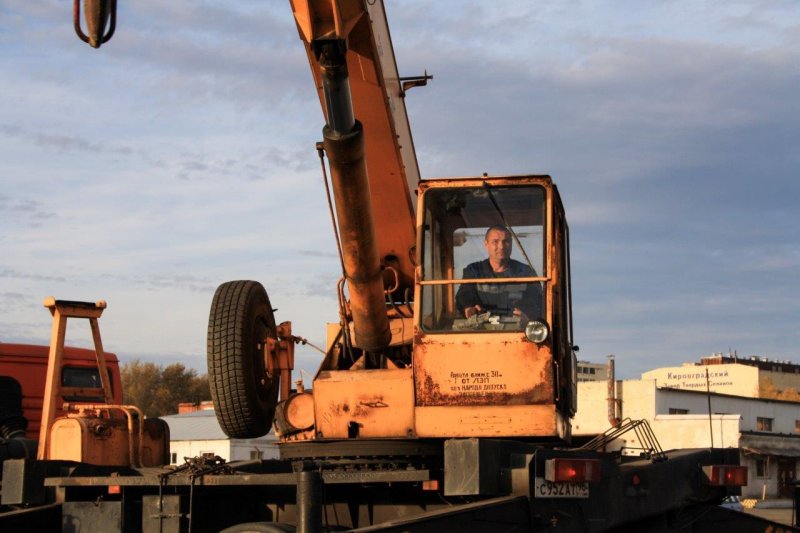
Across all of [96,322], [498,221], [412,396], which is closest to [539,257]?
[498,221]

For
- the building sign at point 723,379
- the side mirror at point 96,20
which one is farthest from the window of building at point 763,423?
the side mirror at point 96,20

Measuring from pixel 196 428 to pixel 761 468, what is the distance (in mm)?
23312

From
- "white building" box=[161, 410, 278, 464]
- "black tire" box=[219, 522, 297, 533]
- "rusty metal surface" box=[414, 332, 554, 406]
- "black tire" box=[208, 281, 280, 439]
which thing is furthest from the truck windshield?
"white building" box=[161, 410, 278, 464]

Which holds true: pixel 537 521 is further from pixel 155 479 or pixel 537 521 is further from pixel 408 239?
pixel 408 239

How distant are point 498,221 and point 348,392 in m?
1.67

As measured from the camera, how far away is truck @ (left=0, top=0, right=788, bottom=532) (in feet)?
24.1

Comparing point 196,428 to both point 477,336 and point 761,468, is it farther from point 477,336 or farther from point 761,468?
point 477,336

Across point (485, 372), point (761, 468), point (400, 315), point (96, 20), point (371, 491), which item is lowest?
point (761, 468)

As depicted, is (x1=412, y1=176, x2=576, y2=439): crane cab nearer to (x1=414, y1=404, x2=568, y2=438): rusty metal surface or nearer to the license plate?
(x1=414, y1=404, x2=568, y2=438): rusty metal surface

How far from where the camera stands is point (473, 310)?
827 centimetres

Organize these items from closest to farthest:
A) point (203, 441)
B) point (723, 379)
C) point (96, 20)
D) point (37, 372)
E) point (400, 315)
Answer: point (96, 20) → point (400, 315) → point (37, 372) → point (203, 441) → point (723, 379)

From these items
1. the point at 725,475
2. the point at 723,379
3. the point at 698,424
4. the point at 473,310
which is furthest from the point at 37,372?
the point at 723,379

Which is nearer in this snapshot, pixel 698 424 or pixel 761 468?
pixel 698 424

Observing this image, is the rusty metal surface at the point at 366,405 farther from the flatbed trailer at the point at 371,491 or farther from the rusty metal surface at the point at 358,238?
the rusty metal surface at the point at 358,238
